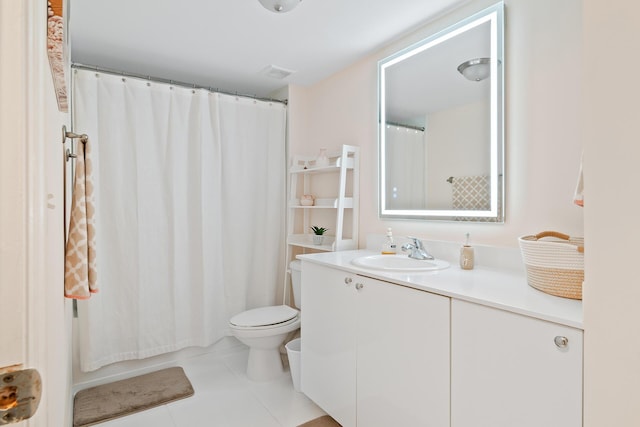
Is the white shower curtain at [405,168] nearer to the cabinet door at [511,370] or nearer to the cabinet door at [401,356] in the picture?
the cabinet door at [401,356]

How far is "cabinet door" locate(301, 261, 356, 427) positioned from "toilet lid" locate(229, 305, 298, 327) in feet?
1.28

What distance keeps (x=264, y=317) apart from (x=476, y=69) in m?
2.03

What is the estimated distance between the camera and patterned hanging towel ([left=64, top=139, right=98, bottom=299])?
1261mm

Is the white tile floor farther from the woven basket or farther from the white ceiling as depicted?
the white ceiling

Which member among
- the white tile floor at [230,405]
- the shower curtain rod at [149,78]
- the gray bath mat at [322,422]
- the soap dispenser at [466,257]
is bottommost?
the white tile floor at [230,405]

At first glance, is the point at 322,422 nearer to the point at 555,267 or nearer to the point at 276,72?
the point at 555,267

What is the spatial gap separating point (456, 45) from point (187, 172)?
2.01 meters

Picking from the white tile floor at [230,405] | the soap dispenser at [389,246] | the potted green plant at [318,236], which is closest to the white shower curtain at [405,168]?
the soap dispenser at [389,246]

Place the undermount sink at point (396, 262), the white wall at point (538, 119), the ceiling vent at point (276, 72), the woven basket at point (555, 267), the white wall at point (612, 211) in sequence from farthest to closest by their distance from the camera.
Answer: the ceiling vent at point (276, 72) → the undermount sink at point (396, 262) → the white wall at point (538, 119) → the woven basket at point (555, 267) → the white wall at point (612, 211)

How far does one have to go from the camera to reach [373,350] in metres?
1.56

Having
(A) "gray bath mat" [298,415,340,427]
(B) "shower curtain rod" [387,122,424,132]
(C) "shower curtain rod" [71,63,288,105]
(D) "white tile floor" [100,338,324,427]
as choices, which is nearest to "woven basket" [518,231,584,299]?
(B) "shower curtain rod" [387,122,424,132]

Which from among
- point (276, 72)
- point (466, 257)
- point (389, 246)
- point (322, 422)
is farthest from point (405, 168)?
point (322, 422)

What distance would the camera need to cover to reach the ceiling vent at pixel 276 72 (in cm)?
257

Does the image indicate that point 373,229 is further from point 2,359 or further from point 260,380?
point 2,359
